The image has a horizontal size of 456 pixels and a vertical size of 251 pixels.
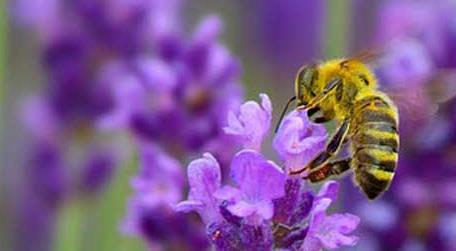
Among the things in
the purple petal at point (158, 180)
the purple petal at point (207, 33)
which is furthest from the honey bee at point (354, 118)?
the purple petal at point (207, 33)

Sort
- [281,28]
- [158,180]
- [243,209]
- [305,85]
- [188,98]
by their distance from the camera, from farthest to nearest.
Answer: [281,28], [188,98], [158,180], [305,85], [243,209]

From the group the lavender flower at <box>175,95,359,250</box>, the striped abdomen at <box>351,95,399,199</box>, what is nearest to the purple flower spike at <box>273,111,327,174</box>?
the lavender flower at <box>175,95,359,250</box>

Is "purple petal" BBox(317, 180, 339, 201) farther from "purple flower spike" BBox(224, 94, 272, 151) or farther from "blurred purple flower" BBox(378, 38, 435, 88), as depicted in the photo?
"blurred purple flower" BBox(378, 38, 435, 88)

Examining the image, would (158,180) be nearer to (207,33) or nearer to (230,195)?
(207,33)

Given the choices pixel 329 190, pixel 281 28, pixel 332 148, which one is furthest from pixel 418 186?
pixel 281 28

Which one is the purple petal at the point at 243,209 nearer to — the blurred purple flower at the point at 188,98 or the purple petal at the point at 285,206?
the purple petal at the point at 285,206

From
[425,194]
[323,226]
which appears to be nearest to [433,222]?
[425,194]

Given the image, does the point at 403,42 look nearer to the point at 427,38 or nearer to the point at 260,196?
the point at 427,38
